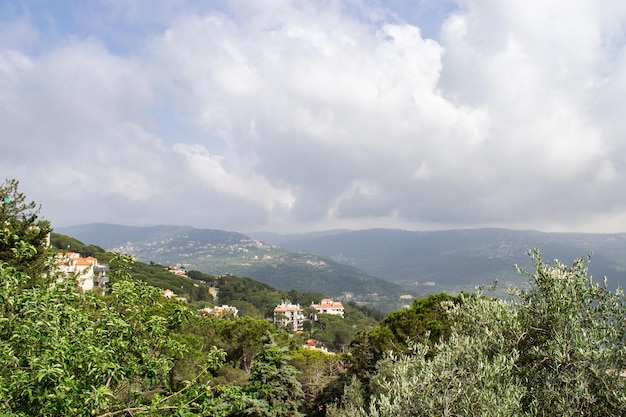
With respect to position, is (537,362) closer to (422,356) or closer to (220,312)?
(422,356)

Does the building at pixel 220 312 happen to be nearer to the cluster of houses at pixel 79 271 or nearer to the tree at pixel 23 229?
the cluster of houses at pixel 79 271

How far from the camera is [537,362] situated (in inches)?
258

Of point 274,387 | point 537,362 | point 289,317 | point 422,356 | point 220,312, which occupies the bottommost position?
A: point 289,317

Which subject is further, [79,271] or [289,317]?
[289,317]

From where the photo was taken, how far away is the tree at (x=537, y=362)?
5848 millimetres

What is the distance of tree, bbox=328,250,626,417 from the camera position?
19.2 ft

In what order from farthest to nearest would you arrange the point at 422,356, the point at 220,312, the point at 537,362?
1. the point at 220,312
2. the point at 422,356
3. the point at 537,362

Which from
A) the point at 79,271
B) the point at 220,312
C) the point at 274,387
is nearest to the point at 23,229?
the point at 79,271

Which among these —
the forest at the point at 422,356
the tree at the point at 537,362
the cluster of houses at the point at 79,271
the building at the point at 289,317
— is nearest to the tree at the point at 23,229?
the cluster of houses at the point at 79,271

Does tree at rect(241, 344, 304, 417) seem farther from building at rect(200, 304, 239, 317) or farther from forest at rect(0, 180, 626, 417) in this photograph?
building at rect(200, 304, 239, 317)

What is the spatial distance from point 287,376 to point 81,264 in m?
50.9

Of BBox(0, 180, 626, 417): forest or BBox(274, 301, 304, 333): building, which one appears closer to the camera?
BBox(0, 180, 626, 417): forest

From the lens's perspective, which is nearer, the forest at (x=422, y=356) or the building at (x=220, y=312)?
the forest at (x=422, y=356)

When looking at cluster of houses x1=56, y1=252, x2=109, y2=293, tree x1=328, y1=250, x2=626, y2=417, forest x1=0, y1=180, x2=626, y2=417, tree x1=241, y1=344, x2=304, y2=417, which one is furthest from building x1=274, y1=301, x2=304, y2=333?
tree x1=328, y1=250, x2=626, y2=417
